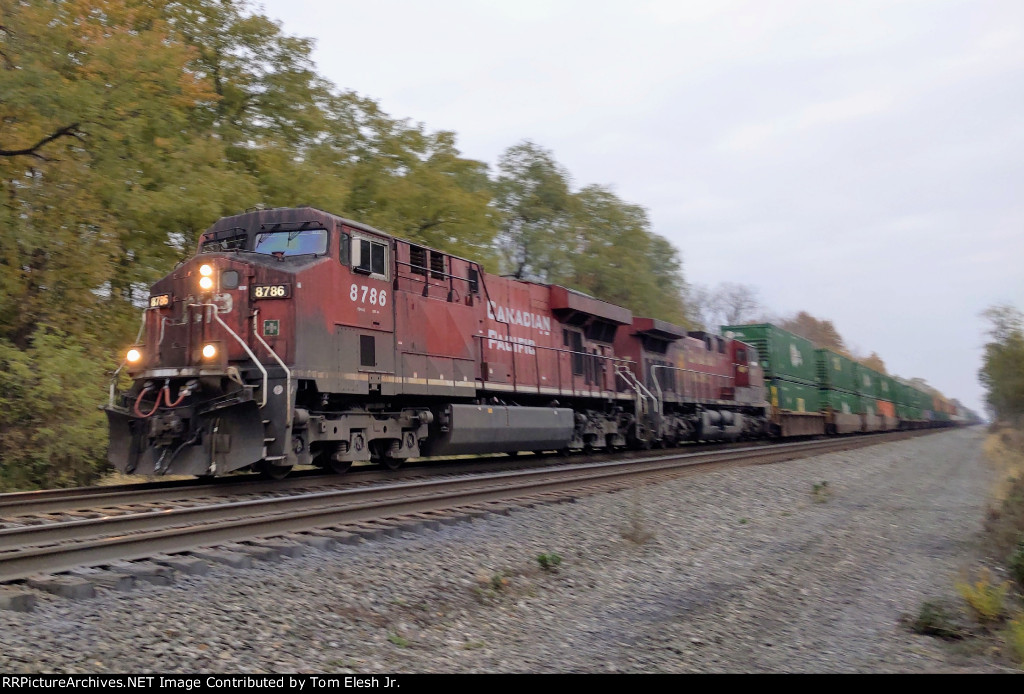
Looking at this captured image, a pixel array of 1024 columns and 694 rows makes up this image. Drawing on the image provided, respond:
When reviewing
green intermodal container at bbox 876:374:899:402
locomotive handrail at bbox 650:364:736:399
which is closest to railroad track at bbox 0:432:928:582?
locomotive handrail at bbox 650:364:736:399

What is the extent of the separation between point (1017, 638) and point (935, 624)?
20.9 inches

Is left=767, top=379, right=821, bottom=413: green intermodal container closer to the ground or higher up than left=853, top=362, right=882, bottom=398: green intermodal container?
closer to the ground

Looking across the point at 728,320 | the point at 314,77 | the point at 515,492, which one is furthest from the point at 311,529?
the point at 728,320

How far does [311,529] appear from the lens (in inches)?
267

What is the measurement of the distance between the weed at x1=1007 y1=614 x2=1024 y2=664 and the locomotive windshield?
27.1 ft

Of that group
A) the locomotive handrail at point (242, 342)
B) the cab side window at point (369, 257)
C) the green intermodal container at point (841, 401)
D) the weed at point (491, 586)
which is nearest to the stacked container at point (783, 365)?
the green intermodal container at point (841, 401)

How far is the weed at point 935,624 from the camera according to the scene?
473 centimetres

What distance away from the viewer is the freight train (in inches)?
356

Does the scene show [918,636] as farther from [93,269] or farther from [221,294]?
[93,269]

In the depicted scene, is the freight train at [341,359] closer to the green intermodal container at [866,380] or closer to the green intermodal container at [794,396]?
the green intermodal container at [794,396]

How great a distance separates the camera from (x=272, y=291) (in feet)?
31.0

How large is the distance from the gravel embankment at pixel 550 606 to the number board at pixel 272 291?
12.5 ft

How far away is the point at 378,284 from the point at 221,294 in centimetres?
214

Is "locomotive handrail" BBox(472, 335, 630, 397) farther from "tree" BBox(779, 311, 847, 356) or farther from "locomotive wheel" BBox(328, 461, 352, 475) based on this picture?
"tree" BBox(779, 311, 847, 356)
